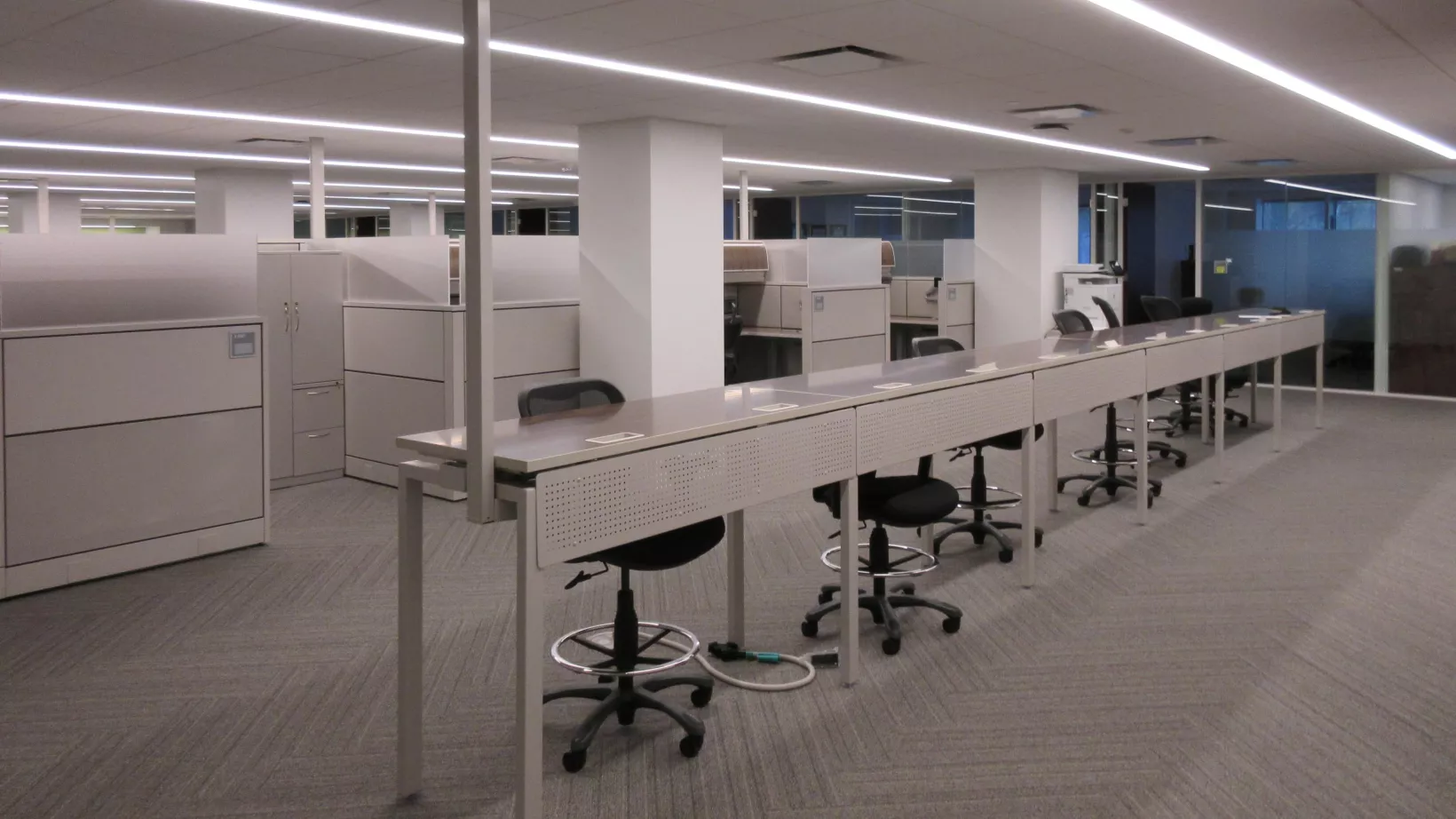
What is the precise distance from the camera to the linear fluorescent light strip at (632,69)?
4.29 m

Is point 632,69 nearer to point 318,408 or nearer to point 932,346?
point 932,346

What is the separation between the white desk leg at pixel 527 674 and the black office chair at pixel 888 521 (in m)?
1.50

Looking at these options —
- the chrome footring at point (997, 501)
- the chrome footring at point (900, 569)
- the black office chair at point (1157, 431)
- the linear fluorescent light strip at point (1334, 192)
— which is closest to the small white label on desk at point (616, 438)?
the chrome footring at point (900, 569)

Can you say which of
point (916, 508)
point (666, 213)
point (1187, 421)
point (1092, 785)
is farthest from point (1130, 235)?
point (1092, 785)

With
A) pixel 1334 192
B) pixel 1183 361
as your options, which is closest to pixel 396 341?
pixel 1183 361

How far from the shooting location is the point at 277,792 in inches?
112

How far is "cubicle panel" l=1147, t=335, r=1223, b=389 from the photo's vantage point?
Result: 19.9 feet

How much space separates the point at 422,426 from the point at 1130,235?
390 inches

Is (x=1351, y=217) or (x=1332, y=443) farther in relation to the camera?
(x=1351, y=217)

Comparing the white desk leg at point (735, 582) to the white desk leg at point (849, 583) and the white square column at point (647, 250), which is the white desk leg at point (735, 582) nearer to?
the white desk leg at point (849, 583)

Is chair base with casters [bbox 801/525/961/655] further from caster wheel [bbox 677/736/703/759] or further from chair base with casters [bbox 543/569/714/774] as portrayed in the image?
caster wheel [bbox 677/736/703/759]

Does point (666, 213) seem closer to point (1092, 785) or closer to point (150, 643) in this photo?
point (150, 643)

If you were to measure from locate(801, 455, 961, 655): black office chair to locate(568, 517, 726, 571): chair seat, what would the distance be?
684mm

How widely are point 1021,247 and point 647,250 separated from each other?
5550 millimetres
